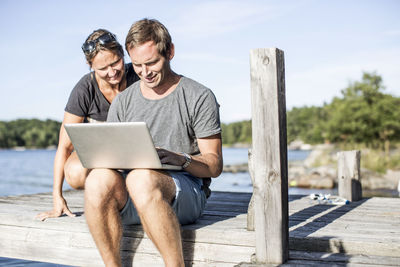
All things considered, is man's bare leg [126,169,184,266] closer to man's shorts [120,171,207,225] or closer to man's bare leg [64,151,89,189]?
man's shorts [120,171,207,225]

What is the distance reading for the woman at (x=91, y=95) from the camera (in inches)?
126

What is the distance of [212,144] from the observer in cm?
271

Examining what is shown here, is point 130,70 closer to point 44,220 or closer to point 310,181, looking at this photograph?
point 44,220

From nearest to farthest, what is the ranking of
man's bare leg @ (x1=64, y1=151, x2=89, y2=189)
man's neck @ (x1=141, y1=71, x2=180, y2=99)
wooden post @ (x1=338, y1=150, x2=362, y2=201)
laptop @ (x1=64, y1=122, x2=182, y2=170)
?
laptop @ (x1=64, y1=122, x2=182, y2=170) → man's neck @ (x1=141, y1=71, x2=180, y2=99) → man's bare leg @ (x1=64, y1=151, x2=89, y2=189) → wooden post @ (x1=338, y1=150, x2=362, y2=201)

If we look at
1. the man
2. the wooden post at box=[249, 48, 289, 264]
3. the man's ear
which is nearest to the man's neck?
the man

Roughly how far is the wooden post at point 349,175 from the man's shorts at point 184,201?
6.95 ft

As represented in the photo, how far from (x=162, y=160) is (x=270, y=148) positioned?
1.86ft

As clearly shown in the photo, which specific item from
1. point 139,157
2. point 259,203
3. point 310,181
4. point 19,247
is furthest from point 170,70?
point 310,181

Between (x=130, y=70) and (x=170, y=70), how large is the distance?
28.9 inches

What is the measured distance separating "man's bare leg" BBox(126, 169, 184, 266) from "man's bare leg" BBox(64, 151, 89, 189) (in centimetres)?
88

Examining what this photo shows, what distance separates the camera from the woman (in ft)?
10.5

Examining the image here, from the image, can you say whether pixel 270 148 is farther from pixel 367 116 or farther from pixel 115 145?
pixel 367 116

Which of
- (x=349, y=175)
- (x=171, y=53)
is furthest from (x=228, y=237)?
(x=349, y=175)

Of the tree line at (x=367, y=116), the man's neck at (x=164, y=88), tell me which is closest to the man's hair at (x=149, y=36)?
the man's neck at (x=164, y=88)
